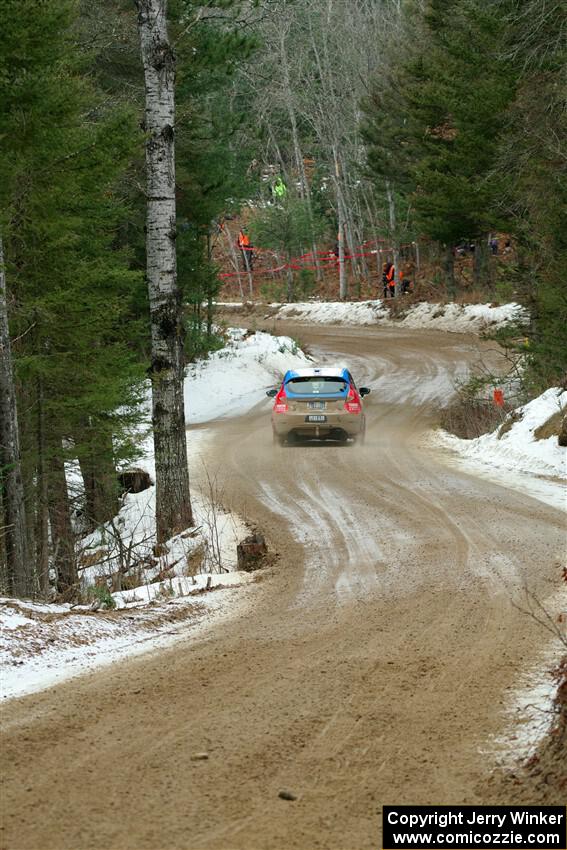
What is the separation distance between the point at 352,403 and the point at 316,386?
88 centimetres

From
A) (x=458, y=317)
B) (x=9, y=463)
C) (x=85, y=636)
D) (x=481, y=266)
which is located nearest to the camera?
(x=85, y=636)

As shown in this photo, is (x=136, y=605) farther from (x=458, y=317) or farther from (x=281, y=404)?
(x=458, y=317)

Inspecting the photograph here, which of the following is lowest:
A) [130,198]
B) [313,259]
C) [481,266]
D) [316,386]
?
[316,386]

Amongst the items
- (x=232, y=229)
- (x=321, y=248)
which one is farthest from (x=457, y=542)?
(x=232, y=229)

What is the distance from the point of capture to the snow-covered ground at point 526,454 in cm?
1574

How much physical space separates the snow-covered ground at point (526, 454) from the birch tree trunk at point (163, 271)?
548 cm

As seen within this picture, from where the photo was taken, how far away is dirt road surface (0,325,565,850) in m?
4.51

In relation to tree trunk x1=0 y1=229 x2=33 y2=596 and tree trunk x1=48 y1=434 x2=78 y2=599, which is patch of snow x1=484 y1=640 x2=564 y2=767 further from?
tree trunk x1=48 y1=434 x2=78 y2=599

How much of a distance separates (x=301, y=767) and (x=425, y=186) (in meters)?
33.2

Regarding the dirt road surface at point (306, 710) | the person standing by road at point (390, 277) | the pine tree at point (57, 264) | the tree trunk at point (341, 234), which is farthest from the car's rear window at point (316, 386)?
the tree trunk at point (341, 234)

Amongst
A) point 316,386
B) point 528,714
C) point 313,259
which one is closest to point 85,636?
point 528,714

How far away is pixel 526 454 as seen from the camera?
17.5 m

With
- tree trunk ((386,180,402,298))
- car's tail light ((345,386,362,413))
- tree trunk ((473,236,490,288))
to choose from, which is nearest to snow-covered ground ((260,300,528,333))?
tree trunk ((386,180,402,298))

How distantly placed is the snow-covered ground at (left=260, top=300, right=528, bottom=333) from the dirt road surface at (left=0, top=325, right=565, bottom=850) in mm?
27591
